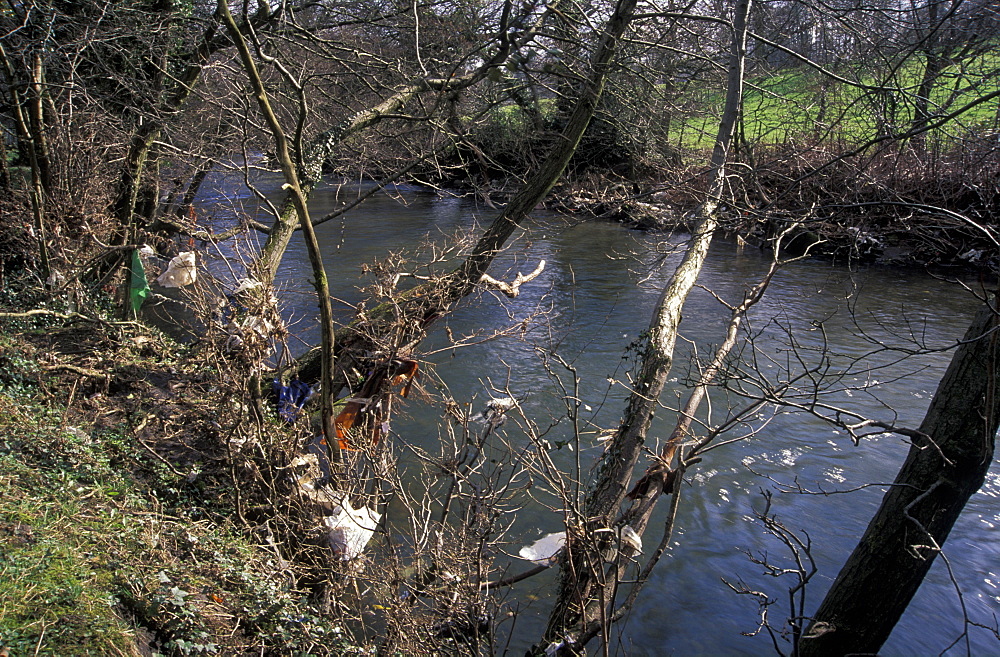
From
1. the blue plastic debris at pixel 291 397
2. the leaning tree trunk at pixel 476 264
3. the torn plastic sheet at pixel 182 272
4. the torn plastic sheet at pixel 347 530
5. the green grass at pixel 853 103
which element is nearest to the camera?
the torn plastic sheet at pixel 347 530

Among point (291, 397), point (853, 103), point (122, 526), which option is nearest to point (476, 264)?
point (291, 397)

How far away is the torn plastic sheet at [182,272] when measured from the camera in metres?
5.50

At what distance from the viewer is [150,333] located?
7816mm

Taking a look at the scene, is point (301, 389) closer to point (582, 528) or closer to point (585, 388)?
point (582, 528)

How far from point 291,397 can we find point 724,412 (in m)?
5.51

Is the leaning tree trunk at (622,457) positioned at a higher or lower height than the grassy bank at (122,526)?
higher

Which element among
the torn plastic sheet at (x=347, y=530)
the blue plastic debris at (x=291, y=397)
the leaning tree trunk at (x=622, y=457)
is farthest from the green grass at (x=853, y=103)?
the blue plastic debris at (x=291, y=397)

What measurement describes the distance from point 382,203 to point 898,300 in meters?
15.7

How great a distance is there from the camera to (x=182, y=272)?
18.1ft

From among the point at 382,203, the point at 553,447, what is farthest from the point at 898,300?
the point at 382,203

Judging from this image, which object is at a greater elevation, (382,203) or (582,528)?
(582,528)

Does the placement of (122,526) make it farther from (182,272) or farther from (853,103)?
(853,103)

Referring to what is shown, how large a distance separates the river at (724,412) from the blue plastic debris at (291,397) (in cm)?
65

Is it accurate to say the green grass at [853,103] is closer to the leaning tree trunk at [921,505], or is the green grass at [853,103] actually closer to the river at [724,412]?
the river at [724,412]
